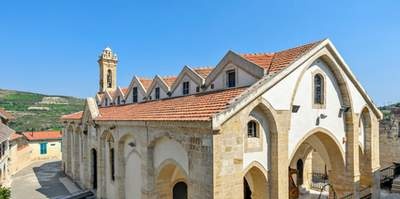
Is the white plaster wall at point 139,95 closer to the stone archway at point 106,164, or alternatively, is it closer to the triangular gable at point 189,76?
the stone archway at point 106,164

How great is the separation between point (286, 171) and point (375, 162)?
25.7 feet

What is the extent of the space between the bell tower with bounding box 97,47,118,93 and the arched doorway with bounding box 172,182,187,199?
55.7ft

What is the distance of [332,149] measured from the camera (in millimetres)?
13984

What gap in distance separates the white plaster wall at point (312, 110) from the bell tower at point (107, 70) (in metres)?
21.5

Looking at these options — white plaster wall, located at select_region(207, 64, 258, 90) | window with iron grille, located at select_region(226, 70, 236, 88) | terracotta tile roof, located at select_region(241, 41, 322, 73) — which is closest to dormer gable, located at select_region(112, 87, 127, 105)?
white plaster wall, located at select_region(207, 64, 258, 90)

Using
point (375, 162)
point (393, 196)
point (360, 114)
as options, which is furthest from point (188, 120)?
point (393, 196)

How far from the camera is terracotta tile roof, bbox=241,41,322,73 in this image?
1148cm

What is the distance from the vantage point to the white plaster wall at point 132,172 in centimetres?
1456

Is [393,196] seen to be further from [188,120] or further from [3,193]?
[3,193]

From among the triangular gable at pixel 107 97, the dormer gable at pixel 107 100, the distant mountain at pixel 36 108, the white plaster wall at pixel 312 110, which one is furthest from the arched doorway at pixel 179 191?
the distant mountain at pixel 36 108

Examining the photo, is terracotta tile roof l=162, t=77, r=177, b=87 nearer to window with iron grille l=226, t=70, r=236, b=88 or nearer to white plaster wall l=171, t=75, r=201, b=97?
white plaster wall l=171, t=75, r=201, b=97

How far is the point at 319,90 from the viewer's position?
13.1 m

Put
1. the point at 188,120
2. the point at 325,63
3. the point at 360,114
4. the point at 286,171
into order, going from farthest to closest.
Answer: the point at 360,114 → the point at 325,63 → the point at 286,171 → the point at 188,120

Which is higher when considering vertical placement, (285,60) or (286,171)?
(285,60)
